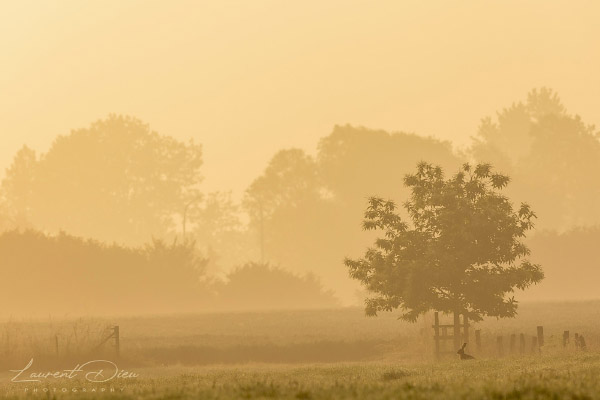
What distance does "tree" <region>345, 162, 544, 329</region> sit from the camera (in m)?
49.8

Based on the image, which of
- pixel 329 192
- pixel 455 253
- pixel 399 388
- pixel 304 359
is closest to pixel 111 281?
pixel 304 359

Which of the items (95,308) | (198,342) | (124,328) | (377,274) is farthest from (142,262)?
(377,274)

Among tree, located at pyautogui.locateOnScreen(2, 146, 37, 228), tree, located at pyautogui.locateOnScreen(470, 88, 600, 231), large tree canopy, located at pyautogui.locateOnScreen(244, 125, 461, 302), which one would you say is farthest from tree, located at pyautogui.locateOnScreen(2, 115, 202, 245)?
tree, located at pyautogui.locateOnScreen(470, 88, 600, 231)

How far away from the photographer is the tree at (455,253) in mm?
49781

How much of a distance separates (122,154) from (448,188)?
Answer: 5144 inches

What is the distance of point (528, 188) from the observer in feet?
551

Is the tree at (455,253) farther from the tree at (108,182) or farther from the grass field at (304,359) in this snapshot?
the tree at (108,182)

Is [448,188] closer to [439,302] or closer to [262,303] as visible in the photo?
[439,302]
